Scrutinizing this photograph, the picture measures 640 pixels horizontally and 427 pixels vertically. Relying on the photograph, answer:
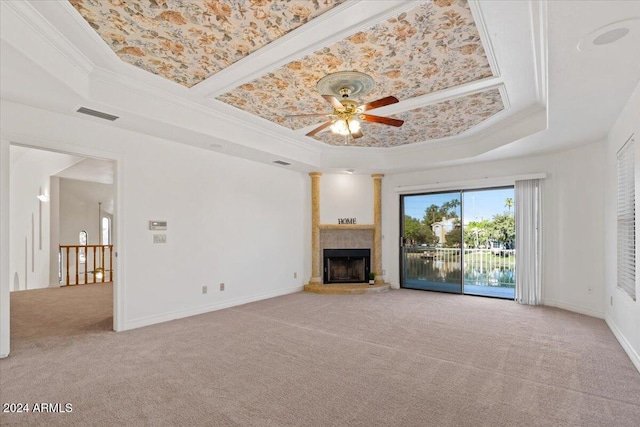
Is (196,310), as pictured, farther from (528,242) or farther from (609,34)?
(528,242)

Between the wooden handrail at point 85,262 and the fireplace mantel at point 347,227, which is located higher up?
the fireplace mantel at point 347,227

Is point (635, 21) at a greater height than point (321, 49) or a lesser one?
lesser

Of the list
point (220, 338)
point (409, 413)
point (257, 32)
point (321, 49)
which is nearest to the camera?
point (409, 413)

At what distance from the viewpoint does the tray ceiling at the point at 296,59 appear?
2.52 metres

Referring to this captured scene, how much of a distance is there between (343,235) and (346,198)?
843 mm

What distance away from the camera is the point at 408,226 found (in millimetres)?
7539

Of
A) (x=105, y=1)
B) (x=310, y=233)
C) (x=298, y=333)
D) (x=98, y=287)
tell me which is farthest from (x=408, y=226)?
(x=98, y=287)

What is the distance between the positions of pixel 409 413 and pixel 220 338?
2.41m

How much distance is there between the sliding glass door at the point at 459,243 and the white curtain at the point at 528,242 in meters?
0.88

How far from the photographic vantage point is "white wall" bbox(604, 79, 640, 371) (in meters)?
3.15

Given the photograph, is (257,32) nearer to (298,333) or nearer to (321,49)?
(321,49)

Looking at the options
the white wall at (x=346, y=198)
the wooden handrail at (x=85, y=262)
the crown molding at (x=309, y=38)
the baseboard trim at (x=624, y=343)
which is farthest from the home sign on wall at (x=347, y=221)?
the wooden handrail at (x=85, y=262)

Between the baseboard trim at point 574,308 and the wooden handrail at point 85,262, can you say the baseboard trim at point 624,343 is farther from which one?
the wooden handrail at point 85,262

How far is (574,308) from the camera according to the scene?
521 cm
